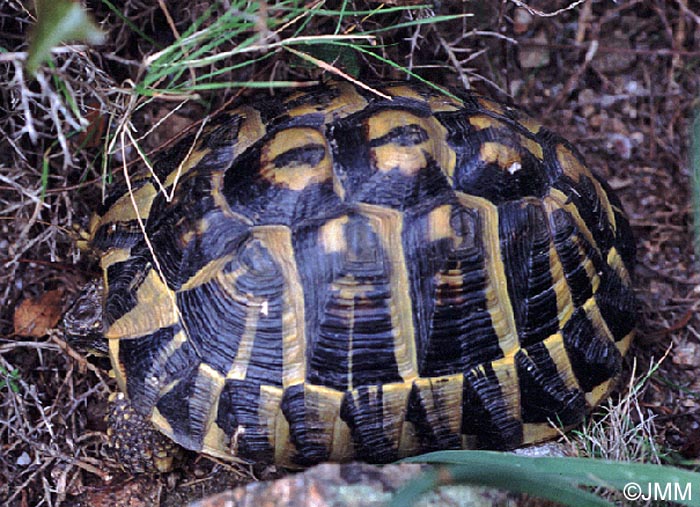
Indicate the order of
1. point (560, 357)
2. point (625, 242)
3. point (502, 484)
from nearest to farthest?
point (502, 484)
point (560, 357)
point (625, 242)

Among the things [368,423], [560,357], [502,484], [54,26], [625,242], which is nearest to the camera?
[54,26]

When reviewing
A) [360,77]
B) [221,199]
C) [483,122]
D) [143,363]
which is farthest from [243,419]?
[360,77]

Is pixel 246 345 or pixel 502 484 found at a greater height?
pixel 246 345

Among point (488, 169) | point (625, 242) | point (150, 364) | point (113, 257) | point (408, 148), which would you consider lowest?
point (625, 242)

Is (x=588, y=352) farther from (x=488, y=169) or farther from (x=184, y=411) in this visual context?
(x=184, y=411)

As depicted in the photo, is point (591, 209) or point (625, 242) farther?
point (625, 242)

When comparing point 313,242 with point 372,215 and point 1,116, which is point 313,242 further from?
point 1,116

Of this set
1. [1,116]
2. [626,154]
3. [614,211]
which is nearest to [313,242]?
[614,211]
